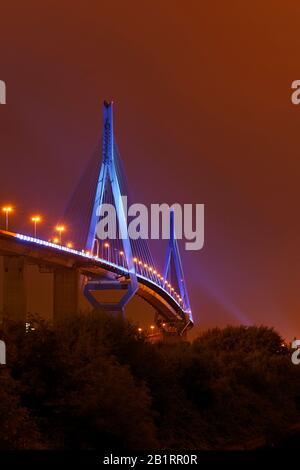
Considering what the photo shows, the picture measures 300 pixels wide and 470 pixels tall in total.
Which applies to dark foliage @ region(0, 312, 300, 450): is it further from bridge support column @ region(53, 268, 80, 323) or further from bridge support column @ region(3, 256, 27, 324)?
bridge support column @ region(53, 268, 80, 323)

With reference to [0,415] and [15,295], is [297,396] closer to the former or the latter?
[15,295]

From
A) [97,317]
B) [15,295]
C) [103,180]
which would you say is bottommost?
[97,317]

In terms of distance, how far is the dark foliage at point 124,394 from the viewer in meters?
22.1

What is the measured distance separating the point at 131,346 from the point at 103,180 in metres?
41.7

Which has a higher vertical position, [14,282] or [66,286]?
[66,286]

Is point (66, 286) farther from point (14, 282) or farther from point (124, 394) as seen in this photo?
point (124, 394)

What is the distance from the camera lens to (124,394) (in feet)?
76.1

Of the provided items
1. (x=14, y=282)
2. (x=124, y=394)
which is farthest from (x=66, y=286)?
(x=124, y=394)

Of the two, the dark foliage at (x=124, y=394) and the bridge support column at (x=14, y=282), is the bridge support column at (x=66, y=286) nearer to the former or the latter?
the bridge support column at (x=14, y=282)

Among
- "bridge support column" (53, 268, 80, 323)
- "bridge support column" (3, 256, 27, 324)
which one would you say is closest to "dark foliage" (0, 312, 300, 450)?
"bridge support column" (3, 256, 27, 324)

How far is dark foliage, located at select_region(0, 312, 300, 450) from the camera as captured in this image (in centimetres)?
2206

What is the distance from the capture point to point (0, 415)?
19266mm

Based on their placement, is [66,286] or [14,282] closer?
[14,282]
